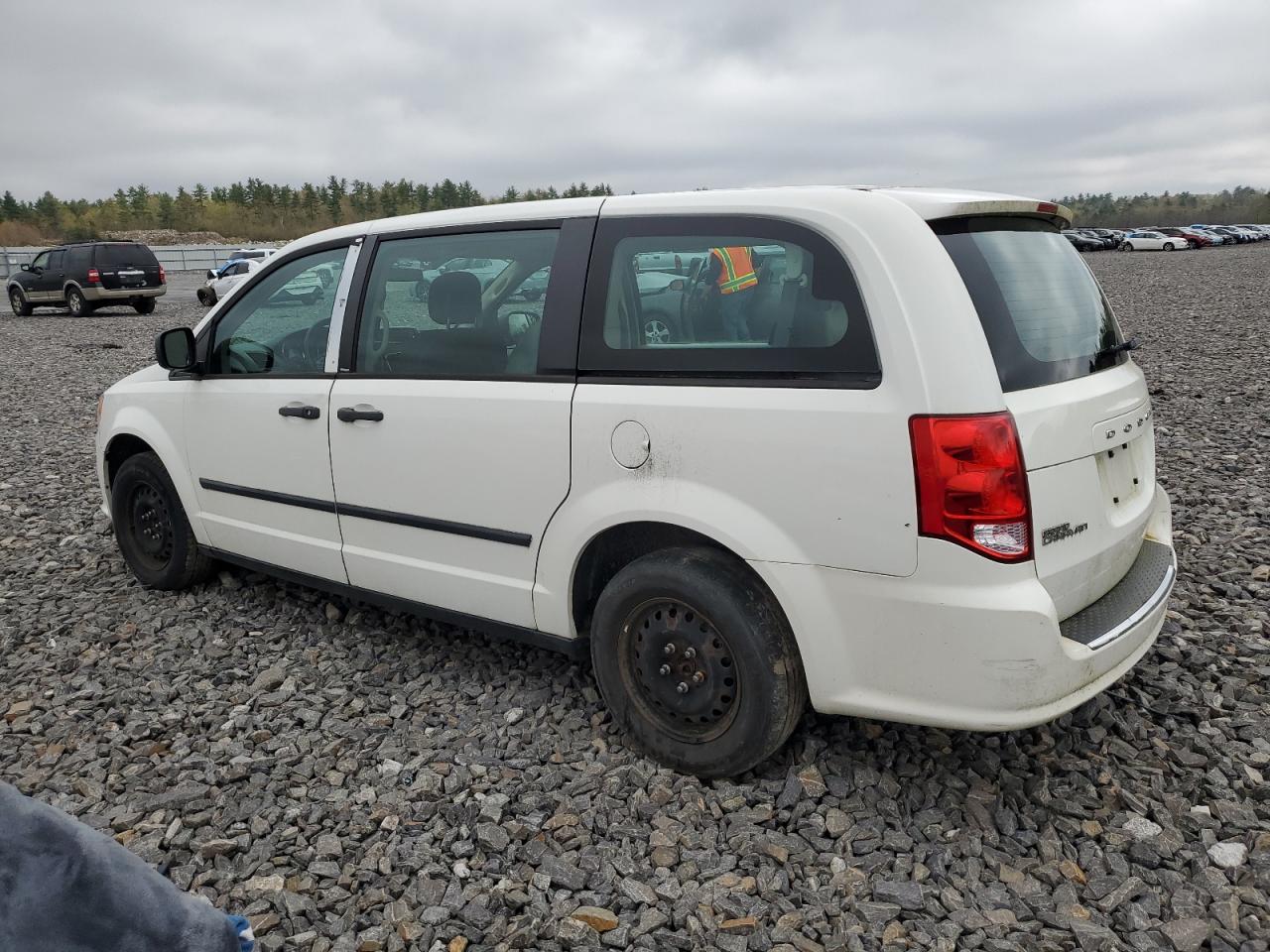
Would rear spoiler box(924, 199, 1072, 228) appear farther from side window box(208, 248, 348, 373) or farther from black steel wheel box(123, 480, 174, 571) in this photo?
black steel wheel box(123, 480, 174, 571)

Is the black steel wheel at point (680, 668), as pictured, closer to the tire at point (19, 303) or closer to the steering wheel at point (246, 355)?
the steering wheel at point (246, 355)

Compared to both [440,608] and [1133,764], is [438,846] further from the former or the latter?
[1133,764]

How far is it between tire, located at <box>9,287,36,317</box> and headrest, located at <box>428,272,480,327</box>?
24978mm

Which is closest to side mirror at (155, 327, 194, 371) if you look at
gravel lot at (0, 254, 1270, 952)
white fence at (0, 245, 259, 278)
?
gravel lot at (0, 254, 1270, 952)

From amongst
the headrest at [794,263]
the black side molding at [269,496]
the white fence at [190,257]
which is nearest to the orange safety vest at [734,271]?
the headrest at [794,263]

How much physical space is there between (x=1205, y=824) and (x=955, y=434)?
55.3 inches

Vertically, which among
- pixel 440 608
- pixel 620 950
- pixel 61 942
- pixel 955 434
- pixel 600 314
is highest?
pixel 600 314

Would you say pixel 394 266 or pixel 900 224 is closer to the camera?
pixel 900 224

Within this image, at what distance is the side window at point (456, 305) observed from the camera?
133 inches

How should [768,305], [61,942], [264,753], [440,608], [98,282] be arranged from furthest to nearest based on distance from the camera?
[98,282] → [440,608] → [264,753] → [768,305] → [61,942]

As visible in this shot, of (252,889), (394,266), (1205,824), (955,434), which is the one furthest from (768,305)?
(252,889)

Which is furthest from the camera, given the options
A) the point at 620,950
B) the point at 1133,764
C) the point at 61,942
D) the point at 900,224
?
the point at 1133,764

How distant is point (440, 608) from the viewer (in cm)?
371

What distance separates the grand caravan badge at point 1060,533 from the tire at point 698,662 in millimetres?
747
